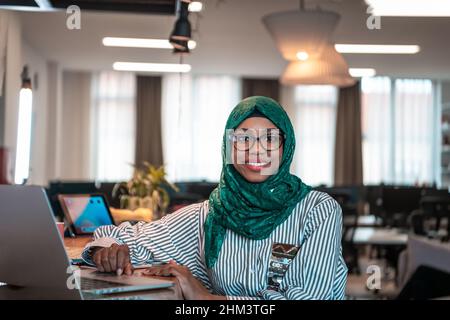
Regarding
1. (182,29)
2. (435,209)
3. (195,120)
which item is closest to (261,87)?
(195,120)

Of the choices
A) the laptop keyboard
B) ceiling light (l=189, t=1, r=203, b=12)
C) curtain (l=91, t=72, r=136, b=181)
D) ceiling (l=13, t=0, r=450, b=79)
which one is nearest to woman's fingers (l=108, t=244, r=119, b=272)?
the laptop keyboard

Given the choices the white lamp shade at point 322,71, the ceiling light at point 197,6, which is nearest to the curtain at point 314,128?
the ceiling light at point 197,6

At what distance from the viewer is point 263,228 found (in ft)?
5.37

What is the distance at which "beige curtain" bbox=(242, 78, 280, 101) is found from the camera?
12195 millimetres

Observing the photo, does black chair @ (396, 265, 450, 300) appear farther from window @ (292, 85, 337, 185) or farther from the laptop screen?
window @ (292, 85, 337, 185)

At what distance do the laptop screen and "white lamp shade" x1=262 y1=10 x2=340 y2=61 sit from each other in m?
3.17

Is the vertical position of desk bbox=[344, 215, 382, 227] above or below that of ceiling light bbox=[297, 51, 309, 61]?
below

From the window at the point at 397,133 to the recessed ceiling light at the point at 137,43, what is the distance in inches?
171

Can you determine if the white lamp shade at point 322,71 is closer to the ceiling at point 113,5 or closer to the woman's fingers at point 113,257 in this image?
the ceiling at point 113,5

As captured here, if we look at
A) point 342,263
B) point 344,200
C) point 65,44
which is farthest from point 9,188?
point 65,44

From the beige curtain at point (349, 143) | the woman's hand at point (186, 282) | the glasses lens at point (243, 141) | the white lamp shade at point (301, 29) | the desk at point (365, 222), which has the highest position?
the white lamp shade at point (301, 29)

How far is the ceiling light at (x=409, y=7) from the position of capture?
6.10m
